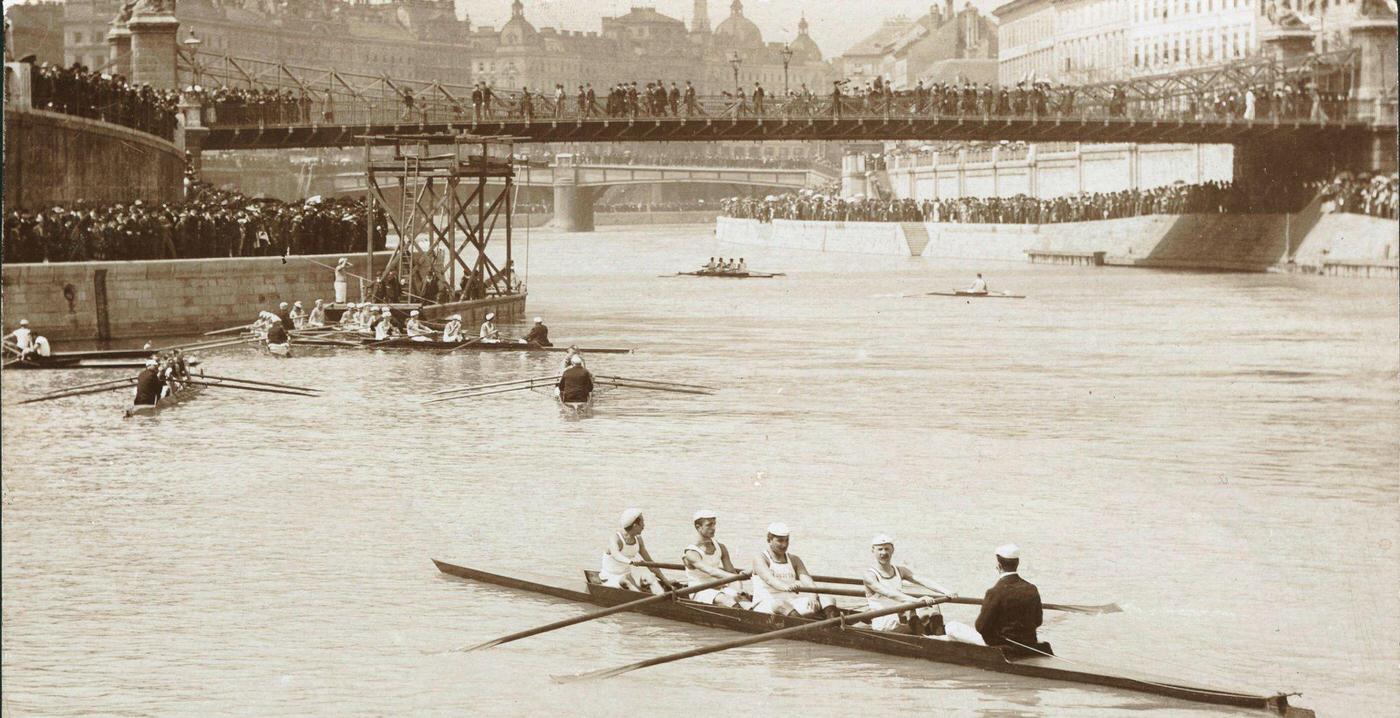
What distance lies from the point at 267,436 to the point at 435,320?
1745cm

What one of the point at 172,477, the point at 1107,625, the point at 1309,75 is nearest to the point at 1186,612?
the point at 1107,625

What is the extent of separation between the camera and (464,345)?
4494 cm

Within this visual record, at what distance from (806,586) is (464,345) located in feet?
93.5

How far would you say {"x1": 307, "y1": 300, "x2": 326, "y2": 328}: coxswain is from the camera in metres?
48.4

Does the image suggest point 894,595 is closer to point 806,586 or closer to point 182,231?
point 806,586

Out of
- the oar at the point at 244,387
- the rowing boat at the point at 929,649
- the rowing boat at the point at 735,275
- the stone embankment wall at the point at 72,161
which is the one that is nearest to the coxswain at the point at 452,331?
the oar at the point at 244,387

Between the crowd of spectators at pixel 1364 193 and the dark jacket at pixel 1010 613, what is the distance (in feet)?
177

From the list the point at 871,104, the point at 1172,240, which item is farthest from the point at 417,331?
the point at 1172,240

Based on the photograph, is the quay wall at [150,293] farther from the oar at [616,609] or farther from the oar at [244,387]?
the oar at [616,609]

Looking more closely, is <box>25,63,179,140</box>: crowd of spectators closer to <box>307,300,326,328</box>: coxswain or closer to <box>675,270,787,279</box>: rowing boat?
<box>307,300,326,328</box>: coxswain

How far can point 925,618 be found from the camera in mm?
16797

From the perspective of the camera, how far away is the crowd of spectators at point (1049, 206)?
82.8 metres

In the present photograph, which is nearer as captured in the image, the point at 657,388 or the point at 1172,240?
the point at 657,388

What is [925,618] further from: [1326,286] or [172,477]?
[1326,286]
